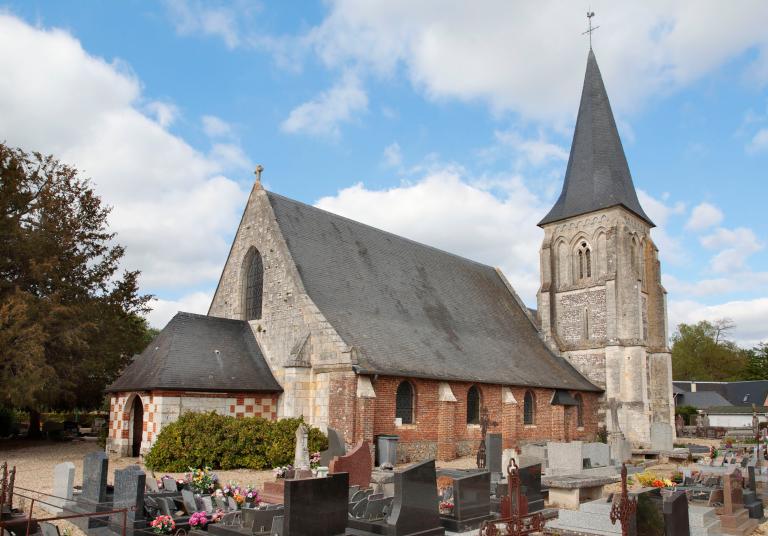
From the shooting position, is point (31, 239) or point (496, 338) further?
point (496, 338)

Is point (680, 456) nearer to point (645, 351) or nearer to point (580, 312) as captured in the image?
point (645, 351)

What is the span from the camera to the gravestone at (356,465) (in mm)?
12625

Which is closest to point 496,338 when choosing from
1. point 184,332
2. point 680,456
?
point 680,456

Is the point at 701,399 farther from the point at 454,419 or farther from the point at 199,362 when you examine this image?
the point at 199,362

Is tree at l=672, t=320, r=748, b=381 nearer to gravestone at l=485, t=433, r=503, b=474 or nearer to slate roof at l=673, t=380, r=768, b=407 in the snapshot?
slate roof at l=673, t=380, r=768, b=407

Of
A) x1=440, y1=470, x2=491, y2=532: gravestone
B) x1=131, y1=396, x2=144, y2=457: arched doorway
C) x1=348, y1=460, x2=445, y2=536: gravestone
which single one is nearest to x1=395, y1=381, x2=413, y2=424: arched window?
x1=131, y1=396, x2=144, y2=457: arched doorway

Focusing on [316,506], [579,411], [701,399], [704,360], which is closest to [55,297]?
[316,506]

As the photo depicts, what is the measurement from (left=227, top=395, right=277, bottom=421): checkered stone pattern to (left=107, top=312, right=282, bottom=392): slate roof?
36 cm

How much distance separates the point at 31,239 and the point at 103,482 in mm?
12490

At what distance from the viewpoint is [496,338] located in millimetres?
27109

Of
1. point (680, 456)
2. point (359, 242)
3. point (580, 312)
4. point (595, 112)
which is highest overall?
point (595, 112)

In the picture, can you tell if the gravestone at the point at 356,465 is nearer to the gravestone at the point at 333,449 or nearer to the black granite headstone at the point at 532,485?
the gravestone at the point at 333,449

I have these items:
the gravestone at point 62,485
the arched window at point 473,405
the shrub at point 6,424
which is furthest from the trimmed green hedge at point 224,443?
the shrub at point 6,424

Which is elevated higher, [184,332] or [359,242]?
[359,242]
